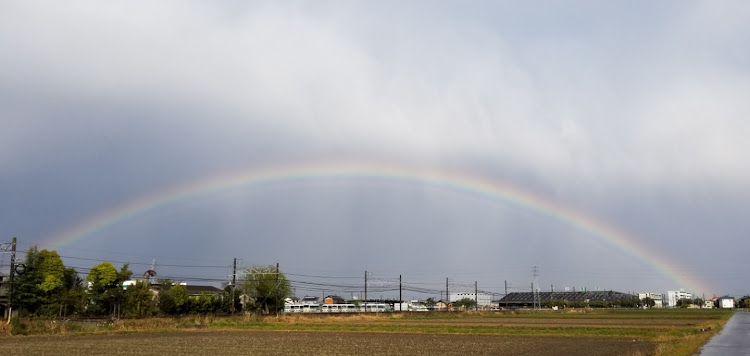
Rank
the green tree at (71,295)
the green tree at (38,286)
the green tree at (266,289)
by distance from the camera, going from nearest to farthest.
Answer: the green tree at (38,286)
the green tree at (71,295)
the green tree at (266,289)

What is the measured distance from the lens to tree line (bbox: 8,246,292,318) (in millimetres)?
73188

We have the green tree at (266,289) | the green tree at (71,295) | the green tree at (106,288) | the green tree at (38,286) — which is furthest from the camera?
the green tree at (266,289)

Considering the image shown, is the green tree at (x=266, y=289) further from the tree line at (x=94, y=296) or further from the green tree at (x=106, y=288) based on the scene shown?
the green tree at (x=106, y=288)

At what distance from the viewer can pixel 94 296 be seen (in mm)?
82625

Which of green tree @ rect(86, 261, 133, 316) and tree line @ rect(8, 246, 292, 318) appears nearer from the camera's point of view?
tree line @ rect(8, 246, 292, 318)

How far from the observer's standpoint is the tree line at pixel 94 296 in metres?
73.2

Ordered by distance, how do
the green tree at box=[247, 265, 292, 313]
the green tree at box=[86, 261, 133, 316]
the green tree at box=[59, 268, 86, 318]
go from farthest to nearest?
the green tree at box=[247, 265, 292, 313] < the green tree at box=[86, 261, 133, 316] < the green tree at box=[59, 268, 86, 318]

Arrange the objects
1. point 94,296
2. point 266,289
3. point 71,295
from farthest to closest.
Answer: point 266,289, point 94,296, point 71,295

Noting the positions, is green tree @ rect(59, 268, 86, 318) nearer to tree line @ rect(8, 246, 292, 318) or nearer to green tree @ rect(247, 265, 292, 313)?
tree line @ rect(8, 246, 292, 318)

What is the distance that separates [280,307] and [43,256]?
4315 cm

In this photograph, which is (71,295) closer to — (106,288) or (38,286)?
(38,286)

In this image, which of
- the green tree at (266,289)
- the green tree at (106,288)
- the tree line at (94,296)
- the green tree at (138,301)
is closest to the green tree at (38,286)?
the tree line at (94,296)

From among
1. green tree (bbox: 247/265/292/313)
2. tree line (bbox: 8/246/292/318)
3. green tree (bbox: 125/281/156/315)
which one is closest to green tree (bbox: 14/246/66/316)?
tree line (bbox: 8/246/292/318)

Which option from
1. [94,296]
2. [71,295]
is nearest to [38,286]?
[71,295]
